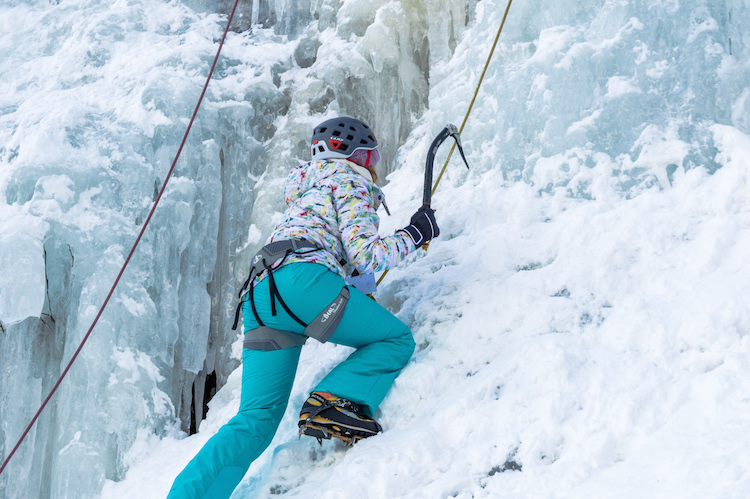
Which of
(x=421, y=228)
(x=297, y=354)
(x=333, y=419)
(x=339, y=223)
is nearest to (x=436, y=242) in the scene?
(x=421, y=228)

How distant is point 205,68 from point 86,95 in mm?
1002

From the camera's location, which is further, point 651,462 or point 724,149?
point 724,149

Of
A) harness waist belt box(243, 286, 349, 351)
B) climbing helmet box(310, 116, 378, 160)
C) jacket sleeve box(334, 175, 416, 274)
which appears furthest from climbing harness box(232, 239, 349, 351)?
climbing helmet box(310, 116, 378, 160)

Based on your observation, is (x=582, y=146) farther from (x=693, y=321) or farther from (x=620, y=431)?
(x=620, y=431)

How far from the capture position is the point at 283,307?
2.27m

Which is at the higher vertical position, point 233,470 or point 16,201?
point 233,470

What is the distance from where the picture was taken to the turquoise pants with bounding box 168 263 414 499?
222 cm

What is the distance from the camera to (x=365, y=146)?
274cm

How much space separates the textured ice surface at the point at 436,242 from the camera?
1.97 meters

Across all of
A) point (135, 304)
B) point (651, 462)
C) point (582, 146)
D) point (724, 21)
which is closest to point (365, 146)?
point (582, 146)

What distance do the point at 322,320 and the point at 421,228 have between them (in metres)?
0.60

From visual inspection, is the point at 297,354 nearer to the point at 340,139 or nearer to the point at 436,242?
the point at 340,139

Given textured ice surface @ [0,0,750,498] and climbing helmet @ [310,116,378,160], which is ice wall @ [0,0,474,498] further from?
climbing helmet @ [310,116,378,160]

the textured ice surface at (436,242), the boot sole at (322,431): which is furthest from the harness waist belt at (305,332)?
the textured ice surface at (436,242)
